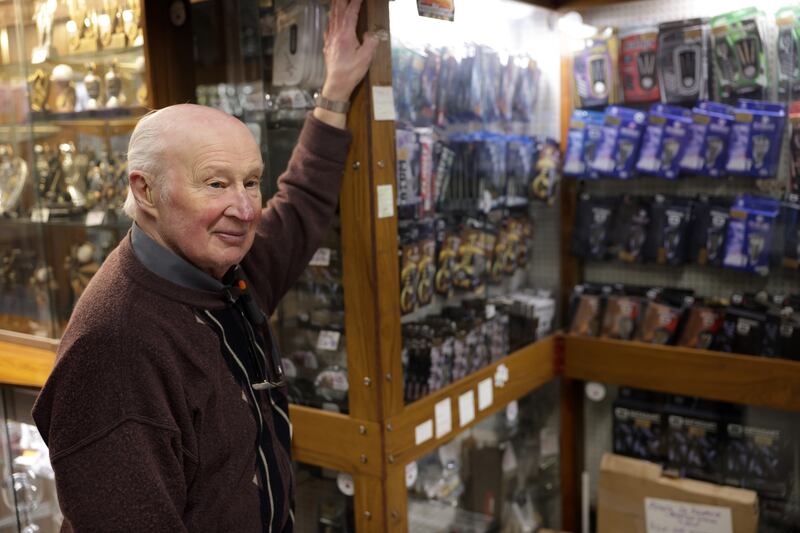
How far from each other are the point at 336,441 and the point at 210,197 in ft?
3.12

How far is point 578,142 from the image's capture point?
2.95 m

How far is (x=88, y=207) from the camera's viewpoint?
8.74ft

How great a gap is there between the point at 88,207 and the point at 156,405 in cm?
156

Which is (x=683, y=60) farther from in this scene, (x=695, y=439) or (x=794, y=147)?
(x=695, y=439)

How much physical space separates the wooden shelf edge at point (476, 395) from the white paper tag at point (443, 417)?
11 millimetres

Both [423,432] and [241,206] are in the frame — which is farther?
[423,432]

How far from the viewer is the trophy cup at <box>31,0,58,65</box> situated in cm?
259

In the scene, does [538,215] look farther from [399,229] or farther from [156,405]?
[156,405]

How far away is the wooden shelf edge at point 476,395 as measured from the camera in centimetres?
214

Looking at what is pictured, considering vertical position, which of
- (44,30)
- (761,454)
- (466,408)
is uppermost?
(44,30)

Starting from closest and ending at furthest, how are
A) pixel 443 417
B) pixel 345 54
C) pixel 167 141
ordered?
pixel 167 141
pixel 345 54
pixel 443 417

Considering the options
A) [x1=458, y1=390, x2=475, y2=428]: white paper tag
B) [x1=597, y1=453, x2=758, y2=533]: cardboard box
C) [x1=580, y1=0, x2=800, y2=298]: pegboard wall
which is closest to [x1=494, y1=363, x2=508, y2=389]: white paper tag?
[x1=458, y1=390, x2=475, y2=428]: white paper tag

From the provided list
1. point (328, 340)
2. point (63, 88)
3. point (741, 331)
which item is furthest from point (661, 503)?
point (63, 88)

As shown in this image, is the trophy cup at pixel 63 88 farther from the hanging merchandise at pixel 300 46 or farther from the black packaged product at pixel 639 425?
the black packaged product at pixel 639 425
